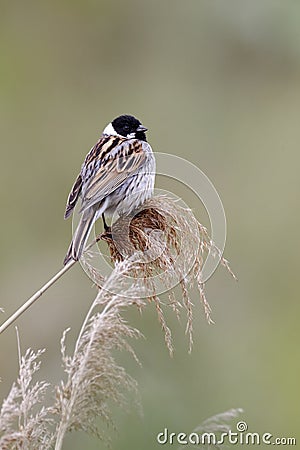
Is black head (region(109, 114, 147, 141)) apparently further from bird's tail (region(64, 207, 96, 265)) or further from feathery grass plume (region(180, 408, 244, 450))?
feathery grass plume (region(180, 408, 244, 450))

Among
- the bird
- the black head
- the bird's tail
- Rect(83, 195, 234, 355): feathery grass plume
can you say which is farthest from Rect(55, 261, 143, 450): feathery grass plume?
the black head

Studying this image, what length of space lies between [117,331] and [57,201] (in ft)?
10.9

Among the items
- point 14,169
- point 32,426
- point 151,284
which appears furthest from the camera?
point 14,169

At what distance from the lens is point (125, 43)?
658 cm

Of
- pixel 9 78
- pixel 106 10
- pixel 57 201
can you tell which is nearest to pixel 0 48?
pixel 9 78

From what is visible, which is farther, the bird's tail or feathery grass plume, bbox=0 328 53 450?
the bird's tail

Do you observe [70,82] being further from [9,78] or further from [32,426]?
[32,426]

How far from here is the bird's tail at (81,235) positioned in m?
2.50

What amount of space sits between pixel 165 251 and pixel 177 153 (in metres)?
3.23

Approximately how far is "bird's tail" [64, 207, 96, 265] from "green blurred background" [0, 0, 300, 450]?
98cm

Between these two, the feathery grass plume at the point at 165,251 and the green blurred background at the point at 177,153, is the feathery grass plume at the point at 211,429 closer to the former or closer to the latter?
the feathery grass plume at the point at 165,251

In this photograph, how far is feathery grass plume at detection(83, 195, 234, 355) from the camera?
2.34m

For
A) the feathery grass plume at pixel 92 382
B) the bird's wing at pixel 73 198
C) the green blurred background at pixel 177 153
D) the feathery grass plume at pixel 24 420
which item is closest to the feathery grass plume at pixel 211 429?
the feathery grass plume at pixel 92 382

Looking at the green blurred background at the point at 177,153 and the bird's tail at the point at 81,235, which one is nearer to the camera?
the bird's tail at the point at 81,235
